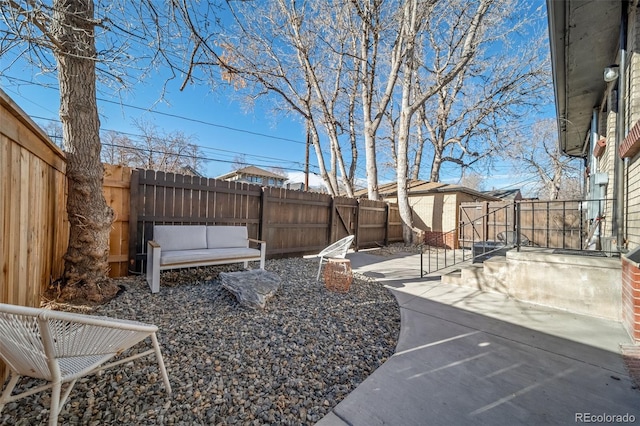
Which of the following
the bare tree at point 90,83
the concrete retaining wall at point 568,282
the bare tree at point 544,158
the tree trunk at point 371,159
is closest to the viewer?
the bare tree at point 90,83

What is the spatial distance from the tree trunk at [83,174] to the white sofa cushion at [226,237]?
1545 millimetres

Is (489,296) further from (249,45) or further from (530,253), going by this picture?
(249,45)

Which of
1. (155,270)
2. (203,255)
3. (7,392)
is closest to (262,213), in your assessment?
(203,255)

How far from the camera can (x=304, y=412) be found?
1572 millimetres

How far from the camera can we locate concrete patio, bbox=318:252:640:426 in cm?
157

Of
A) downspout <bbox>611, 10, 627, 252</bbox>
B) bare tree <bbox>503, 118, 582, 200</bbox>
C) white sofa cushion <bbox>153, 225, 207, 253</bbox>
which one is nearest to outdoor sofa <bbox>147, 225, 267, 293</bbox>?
white sofa cushion <bbox>153, 225, 207, 253</bbox>

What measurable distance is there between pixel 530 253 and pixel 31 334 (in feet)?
15.9

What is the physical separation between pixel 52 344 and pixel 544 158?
→ 71.2ft

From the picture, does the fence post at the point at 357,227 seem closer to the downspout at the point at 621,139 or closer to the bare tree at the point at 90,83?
the downspout at the point at 621,139

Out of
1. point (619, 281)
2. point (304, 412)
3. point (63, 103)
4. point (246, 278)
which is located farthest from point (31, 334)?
point (619, 281)

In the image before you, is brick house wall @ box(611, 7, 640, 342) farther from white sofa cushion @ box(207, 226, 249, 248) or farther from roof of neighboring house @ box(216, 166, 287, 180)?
roof of neighboring house @ box(216, 166, 287, 180)

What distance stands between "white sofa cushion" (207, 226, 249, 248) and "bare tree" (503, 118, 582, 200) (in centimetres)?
1489

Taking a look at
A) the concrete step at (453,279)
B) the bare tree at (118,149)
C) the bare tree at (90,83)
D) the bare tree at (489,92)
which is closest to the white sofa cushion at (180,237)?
the bare tree at (90,83)

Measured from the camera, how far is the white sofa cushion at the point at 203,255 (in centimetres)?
356
